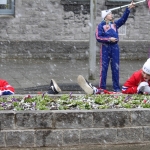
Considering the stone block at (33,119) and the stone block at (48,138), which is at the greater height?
the stone block at (33,119)

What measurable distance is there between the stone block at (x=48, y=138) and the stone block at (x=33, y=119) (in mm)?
68

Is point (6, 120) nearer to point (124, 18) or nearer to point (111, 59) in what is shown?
point (111, 59)

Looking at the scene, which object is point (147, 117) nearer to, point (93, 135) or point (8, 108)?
point (93, 135)

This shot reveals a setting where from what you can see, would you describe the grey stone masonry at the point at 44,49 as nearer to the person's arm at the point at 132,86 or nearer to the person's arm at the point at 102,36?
the person's arm at the point at 102,36

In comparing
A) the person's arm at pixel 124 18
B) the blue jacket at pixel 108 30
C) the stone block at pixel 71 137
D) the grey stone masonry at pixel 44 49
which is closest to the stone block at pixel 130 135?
the stone block at pixel 71 137

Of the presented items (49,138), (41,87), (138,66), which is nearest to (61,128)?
(49,138)

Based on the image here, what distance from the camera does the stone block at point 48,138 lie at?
6.95 meters

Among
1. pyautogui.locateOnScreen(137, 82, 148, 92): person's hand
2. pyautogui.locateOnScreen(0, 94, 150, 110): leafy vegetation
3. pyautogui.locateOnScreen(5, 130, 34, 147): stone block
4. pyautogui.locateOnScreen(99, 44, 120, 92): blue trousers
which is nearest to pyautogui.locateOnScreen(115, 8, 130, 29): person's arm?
pyautogui.locateOnScreen(99, 44, 120, 92): blue trousers

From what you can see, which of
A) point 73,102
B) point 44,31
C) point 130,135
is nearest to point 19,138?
point 73,102

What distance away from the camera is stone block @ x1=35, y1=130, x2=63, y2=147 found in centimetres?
695

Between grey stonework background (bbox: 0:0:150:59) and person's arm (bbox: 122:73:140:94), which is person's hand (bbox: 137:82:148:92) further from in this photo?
grey stonework background (bbox: 0:0:150:59)

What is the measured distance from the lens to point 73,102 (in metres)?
7.69

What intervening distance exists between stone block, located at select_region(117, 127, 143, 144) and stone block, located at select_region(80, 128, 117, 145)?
0.06 m

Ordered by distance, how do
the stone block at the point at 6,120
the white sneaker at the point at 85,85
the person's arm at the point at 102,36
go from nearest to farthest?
the stone block at the point at 6,120 → the white sneaker at the point at 85,85 → the person's arm at the point at 102,36
